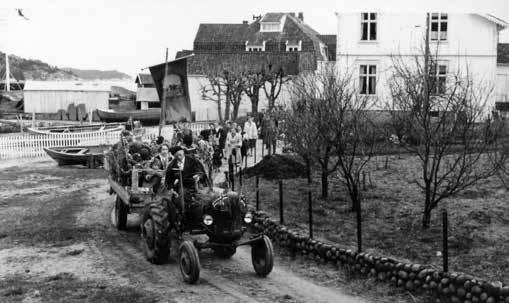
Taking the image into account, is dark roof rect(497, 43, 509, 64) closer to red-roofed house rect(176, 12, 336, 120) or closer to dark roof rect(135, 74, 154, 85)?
red-roofed house rect(176, 12, 336, 120)

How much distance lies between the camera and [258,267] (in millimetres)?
11633

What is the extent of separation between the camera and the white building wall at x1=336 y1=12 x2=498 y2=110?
35.0 meters

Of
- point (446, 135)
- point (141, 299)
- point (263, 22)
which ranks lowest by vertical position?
point (141, 299)

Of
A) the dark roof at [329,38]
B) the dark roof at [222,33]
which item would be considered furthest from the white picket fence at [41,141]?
the dark roof at [329,38]

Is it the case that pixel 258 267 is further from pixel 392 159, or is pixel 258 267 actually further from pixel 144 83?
pixel 144 83

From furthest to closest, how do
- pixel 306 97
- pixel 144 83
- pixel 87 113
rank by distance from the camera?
pixel 144 83 → pixel 87 113 → pixel 306 97

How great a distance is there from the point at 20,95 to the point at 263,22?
100 ft

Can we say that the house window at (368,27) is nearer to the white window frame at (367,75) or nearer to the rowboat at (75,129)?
the white window frame at (367,75)

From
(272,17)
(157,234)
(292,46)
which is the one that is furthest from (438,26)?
(272,17)

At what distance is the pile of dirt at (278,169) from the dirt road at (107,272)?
590 cm

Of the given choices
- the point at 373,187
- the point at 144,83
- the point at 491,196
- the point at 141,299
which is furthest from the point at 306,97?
the point at 144,83

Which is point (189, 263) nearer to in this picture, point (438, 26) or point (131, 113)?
point (438, 26)

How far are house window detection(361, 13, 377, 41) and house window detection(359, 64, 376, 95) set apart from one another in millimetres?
1436

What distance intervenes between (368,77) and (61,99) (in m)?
37.5
